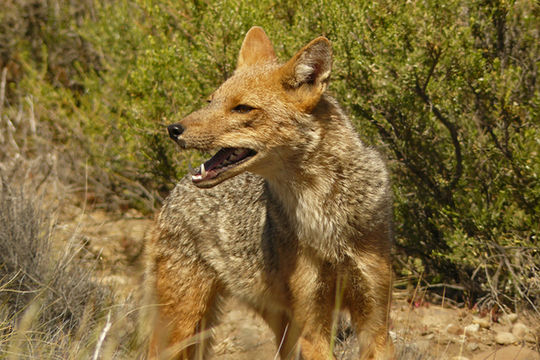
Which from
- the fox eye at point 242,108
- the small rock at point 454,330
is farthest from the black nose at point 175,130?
the small rock at point 454,330

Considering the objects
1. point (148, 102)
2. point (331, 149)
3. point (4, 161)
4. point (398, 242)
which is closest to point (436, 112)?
point (398, 242)

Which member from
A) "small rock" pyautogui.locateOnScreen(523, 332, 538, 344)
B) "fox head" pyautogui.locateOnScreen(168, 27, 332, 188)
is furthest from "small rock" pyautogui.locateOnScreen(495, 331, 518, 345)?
"fox head" pyautogui.locateOnScreen(168, 27, 332, 188)

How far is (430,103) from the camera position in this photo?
16.3ft

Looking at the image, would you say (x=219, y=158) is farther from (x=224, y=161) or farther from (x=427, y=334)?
(x=427, y=334)

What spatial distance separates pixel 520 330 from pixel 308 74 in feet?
9.07

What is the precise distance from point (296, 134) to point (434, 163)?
2.47 m

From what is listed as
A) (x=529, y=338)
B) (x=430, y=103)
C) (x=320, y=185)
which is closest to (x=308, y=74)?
(x=320, y=185)

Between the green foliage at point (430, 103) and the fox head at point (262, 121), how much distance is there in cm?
152

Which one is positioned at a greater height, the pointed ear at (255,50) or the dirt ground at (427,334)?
the pointed ear at (255,50)

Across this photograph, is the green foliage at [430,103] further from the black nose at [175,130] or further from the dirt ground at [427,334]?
the black nose at [175,130]

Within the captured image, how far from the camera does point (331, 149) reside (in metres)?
3.57

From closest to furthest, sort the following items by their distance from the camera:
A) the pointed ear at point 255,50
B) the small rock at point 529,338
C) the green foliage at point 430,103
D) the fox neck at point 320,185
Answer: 1. the fox neck at point 320,185
2. the pointed ear at point 255,50
3. the small rock at point 529,338
4. the green foliage at point 430,103

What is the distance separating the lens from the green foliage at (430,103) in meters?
4.91

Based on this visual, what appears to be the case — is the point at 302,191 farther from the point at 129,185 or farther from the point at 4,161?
the point at 4,161
